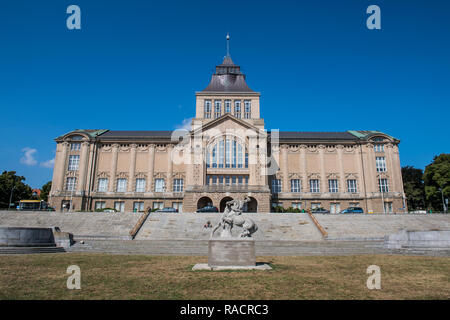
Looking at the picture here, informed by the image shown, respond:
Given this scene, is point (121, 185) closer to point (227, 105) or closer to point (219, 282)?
point (227, 105)

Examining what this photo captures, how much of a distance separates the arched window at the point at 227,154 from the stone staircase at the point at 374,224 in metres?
18.4

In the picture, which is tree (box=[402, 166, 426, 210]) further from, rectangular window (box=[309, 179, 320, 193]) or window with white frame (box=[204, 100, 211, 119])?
window with white frame (box=[204, 100, 211, 119])

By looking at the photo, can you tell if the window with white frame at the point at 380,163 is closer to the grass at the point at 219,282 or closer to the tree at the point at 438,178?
the tree at the point at 438,178

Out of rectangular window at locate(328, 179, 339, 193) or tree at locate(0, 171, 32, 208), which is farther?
tree at locate(0, 171, 32, 208)

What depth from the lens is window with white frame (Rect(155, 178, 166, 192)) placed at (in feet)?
176

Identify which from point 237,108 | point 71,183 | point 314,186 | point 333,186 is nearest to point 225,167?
point 237,108

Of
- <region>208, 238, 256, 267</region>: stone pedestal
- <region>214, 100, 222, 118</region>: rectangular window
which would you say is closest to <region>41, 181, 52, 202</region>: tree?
<region>214, 100, 222, 118</region>: rectangular window

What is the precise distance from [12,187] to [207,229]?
155 feet

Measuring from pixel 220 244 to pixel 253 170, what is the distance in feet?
120

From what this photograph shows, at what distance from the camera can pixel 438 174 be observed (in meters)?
54.8

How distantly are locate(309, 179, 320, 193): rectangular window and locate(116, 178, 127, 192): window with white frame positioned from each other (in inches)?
1337

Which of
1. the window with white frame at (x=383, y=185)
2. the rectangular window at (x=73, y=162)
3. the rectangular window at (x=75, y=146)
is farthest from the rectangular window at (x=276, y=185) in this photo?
the rectangular window at (x=75, y=146)
